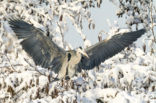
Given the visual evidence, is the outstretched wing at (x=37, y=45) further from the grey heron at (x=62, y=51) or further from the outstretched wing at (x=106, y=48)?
the outstretched wing at (x=106, y=48)

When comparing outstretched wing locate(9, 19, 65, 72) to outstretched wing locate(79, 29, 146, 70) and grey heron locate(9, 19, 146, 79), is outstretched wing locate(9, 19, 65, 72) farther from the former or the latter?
outstretched wing locate(79, 29, 146, 70)

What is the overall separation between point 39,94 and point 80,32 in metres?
1.51

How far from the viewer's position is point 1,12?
24.6 ft

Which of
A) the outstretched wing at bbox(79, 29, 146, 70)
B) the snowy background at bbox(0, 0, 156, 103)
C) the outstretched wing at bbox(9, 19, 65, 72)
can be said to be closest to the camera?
the snowy background at bbox(0, 0, 156, 103)

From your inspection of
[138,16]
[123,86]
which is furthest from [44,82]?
[138,16]

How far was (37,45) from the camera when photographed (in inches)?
257

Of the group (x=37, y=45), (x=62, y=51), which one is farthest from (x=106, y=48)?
(x=37, y=45)

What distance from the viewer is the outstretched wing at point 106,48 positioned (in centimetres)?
686

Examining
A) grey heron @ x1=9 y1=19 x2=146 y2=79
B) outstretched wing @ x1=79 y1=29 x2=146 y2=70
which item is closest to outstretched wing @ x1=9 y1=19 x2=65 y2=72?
grey heron @ x1=9 y1=19 x2=146 y2=79

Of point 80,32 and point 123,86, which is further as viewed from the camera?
point 80,32

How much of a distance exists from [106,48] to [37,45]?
1349mm

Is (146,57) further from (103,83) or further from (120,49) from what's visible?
(120,49)

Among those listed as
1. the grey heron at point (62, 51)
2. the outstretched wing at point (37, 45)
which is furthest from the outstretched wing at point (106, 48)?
the outstretched wing at point (37, 45)

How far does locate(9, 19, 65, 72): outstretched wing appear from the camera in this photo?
248 inches
